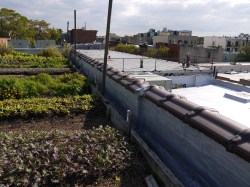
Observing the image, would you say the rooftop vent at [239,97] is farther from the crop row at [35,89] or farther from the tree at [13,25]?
the tree at [13,25]

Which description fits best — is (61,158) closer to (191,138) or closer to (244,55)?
(191,138)

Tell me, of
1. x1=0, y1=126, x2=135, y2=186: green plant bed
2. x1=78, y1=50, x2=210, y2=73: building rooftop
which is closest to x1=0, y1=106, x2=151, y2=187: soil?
x1=0, y1=126, x2=135, y2=186: green plant bed

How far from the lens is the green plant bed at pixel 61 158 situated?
178 inches

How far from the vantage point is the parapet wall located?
3695 mm

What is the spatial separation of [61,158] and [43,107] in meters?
4.23

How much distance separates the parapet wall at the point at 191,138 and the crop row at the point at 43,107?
251cm

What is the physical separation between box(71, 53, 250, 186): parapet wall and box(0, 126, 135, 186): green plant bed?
898 mm

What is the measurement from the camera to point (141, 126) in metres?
7.14

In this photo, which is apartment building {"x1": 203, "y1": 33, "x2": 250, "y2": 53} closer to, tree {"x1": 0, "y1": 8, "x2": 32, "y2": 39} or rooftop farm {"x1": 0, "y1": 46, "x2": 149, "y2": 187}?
tree {"x1": 0, "y1": 8, "x2": 32, "y2": 39}

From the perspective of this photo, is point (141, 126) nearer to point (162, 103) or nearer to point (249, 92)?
point (162, 103)

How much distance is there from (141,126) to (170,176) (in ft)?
8.77

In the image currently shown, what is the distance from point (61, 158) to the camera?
495 cm

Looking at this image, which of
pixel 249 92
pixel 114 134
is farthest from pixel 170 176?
pixel 249 92

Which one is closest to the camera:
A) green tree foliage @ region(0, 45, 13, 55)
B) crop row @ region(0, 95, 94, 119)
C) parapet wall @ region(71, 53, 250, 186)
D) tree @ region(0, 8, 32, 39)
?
parapet wall @ region(71, 53, 250, 186)
